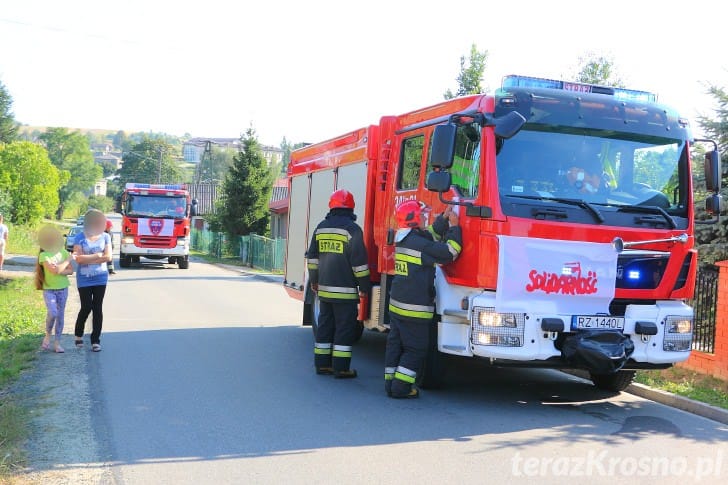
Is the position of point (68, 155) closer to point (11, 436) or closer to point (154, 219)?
point (154, 219)

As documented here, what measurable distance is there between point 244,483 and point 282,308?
1152 centimetres

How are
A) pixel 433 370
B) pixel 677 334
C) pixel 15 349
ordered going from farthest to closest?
pixel 15 349 → pixel 433 370 → pixel 677 334

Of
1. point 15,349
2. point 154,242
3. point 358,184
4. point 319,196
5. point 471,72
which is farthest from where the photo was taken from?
point 154,242

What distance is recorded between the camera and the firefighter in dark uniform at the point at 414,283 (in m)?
7.39

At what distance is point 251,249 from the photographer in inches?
1473

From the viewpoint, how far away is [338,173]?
1062cm

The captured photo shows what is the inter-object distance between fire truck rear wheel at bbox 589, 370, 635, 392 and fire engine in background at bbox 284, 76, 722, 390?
2.66ft

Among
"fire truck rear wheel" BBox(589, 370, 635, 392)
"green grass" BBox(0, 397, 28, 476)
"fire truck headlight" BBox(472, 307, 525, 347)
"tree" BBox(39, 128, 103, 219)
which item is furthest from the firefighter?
"tree" BBox(39, 128, 103, 219)

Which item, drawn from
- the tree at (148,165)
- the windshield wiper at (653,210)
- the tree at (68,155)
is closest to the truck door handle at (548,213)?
the windshield wiper at (653,210)

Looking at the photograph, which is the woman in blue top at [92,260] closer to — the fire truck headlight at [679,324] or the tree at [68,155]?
the fire truck headlight at [679,324]

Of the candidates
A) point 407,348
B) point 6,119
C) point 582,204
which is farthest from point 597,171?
point 6,119

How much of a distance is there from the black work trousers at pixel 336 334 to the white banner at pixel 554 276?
2171 millimetres

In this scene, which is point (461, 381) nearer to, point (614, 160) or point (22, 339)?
point (614, 160)

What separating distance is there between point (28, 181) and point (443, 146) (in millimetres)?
42125
